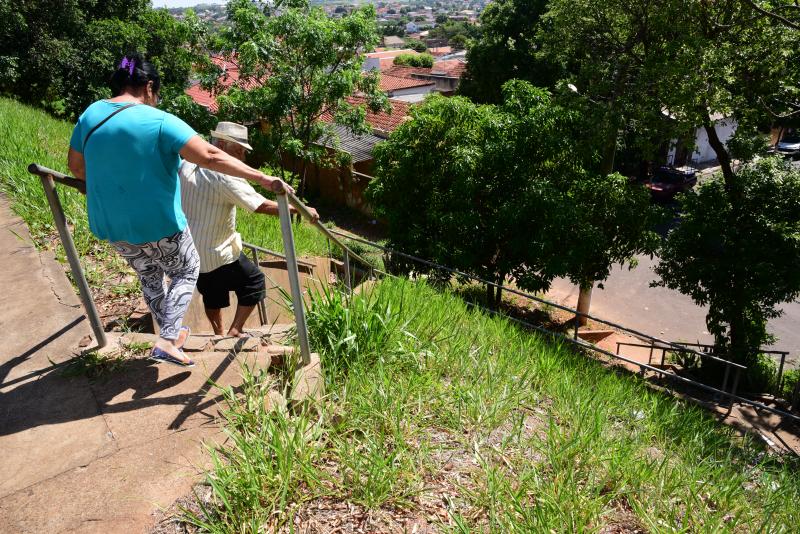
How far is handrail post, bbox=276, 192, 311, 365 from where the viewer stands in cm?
264

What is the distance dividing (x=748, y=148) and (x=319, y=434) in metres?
10.3

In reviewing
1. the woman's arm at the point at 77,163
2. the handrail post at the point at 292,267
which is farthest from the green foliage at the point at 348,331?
the woman's arm at the point at 77,163

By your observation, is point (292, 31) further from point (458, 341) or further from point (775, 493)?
point (775, 493)

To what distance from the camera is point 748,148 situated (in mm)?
10234

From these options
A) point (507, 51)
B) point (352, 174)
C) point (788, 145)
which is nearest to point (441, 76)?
point (507, 51)

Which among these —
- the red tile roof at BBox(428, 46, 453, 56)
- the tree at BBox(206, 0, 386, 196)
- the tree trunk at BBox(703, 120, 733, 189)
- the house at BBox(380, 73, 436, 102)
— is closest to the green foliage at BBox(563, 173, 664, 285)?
the tree trunk at BBox(703, 120, 733, 189)

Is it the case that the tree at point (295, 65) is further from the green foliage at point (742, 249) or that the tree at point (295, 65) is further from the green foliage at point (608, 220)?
the green foliage at point (742, 249)

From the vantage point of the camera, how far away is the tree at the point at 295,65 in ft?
42.9

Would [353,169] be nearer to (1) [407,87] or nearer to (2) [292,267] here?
(1) [407,87]

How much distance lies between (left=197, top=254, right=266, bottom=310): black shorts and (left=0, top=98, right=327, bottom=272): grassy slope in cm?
133

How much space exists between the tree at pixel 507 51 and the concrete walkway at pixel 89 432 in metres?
19.5

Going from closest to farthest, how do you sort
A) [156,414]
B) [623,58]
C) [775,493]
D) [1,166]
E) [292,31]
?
1. [156,414]
2. [775,493]
3. [1,166]
4. [623,58]
5. [292,31]

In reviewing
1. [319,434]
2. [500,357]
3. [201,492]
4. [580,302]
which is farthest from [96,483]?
[580,302]

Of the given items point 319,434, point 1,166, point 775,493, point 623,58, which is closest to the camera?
point 319,434
